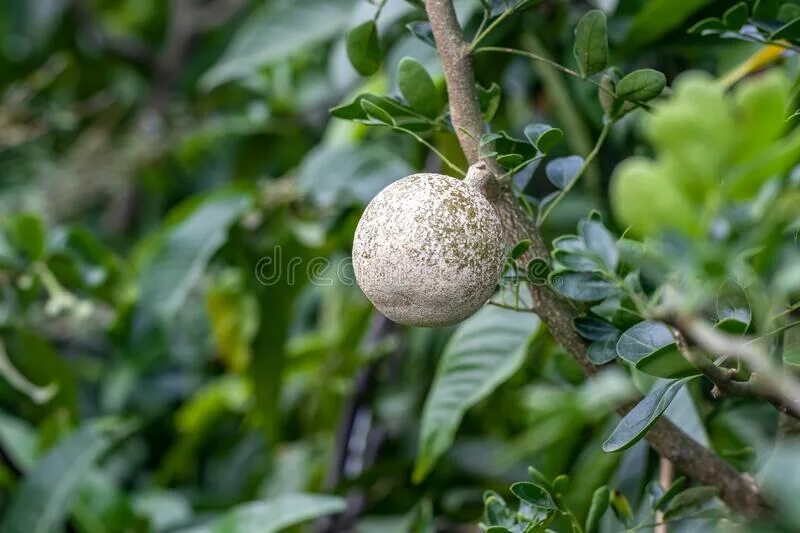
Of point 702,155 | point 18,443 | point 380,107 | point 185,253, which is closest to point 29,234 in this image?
point 185,253

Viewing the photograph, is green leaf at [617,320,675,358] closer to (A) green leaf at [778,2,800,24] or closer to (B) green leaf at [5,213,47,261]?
(A) green leaf at [778,2,800,24]

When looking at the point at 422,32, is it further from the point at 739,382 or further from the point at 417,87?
the point at 739,382

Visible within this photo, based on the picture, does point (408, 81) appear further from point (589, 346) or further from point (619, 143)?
point (619, 143)

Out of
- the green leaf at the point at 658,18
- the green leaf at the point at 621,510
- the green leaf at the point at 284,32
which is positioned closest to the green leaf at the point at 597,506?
the green leaf at the point at 621,510

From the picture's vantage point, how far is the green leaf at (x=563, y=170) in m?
0.46

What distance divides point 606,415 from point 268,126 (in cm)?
60

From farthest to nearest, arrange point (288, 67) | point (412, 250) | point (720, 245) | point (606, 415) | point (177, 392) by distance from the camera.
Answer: point (177, 392), point (288, 67), point (606, 415), point (412, 250), point (720, 245)

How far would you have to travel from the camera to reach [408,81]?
0.41 metres

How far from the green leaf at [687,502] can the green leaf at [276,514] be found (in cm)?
29

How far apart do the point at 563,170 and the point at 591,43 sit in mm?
67

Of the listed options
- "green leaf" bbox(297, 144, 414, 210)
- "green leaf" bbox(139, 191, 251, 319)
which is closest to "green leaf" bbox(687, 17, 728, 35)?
"green leaf" bbox(297, 144, 414, 210)

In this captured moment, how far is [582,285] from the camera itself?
1.28ft

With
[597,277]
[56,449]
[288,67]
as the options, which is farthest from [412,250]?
[288,67]

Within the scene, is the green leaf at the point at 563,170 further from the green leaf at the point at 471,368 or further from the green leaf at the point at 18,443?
the green leaf at the point at 18,443
